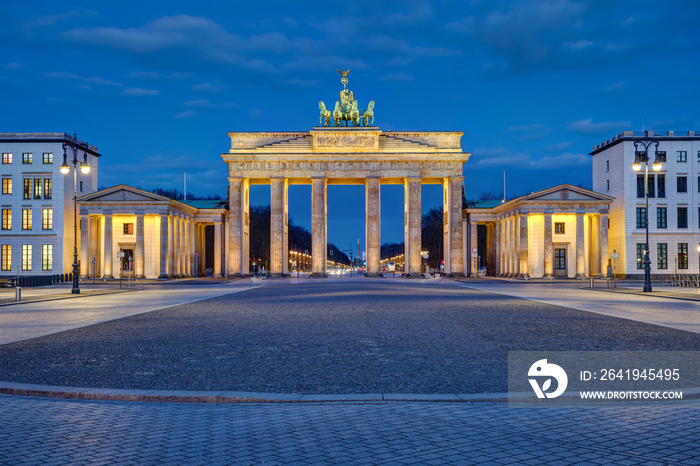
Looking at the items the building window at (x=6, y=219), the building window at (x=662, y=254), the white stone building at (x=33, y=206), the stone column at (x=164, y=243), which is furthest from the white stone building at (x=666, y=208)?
the building window at (x=6, y=219)

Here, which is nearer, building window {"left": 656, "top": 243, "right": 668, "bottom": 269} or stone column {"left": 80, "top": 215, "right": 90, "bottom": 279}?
stone column {"left": 80, "top": 215, "right": 90, "bottom": 279}

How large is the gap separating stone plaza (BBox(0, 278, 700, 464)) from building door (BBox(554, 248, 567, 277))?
2399 inches

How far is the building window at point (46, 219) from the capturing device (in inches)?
3031

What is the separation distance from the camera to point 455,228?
8425cm

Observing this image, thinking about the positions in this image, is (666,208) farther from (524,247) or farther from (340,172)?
(340,172)

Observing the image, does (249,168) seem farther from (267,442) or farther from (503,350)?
(267,442)

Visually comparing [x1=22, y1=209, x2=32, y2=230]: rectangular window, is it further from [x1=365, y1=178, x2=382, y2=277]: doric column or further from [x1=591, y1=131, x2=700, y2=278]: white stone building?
[x1=591, y1=131, x2=700, y2=278]: white stone building

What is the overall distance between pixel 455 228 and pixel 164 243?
38.5m

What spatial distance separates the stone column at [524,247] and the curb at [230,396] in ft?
222

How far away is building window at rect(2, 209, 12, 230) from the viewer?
254 feet

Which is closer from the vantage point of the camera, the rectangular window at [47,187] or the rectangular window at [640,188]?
the rectangular window at [640,188]

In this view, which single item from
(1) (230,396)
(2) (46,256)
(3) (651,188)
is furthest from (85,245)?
(1) (230,396)

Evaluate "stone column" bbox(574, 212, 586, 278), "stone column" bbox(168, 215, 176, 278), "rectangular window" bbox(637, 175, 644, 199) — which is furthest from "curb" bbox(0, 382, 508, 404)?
"rectangular window" bbox(637, 175, 644, 199)

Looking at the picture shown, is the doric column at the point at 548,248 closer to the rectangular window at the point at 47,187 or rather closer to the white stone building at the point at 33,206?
the white stone building at the point at 33,206
